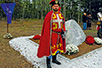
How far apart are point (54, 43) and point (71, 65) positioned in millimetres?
1261

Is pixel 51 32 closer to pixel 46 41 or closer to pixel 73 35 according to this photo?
pixel 46 41

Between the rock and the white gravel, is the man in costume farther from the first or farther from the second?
the rock

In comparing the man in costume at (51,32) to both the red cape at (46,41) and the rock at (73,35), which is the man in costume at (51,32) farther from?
the rock at (73,35)

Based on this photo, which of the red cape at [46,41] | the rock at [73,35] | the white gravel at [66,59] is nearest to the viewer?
the red cape at [46,41]

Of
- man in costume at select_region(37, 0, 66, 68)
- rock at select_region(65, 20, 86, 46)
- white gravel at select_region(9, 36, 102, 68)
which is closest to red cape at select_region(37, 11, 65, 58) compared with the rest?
man in costume at select_region(37, 0, 66, 68)

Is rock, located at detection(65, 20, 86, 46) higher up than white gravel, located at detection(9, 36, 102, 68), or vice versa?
rock, located at detection(65, 20, 86, 46)

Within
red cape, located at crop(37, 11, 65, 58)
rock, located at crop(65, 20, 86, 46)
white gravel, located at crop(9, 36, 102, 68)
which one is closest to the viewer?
red cape, located at crop(37, 11, 65, 58)

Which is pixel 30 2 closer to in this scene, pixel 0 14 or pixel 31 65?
pixel 0 14

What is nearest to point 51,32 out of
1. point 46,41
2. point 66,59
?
point 46,41

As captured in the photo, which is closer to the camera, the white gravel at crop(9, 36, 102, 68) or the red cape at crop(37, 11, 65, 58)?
the red cape at crop(37, 11, 65, 58)

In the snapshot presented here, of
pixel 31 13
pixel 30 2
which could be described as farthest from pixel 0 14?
pixel 30 2

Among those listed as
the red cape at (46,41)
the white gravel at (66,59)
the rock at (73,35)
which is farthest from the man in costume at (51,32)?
the rock at (73,35)

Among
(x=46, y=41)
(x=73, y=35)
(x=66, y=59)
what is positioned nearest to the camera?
(x=46, y=41)

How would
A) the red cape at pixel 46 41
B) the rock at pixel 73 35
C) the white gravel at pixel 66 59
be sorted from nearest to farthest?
the red cape at pixel 46 41 < the white gravel at pixel 66 59 < the rock at pixel 73 35
